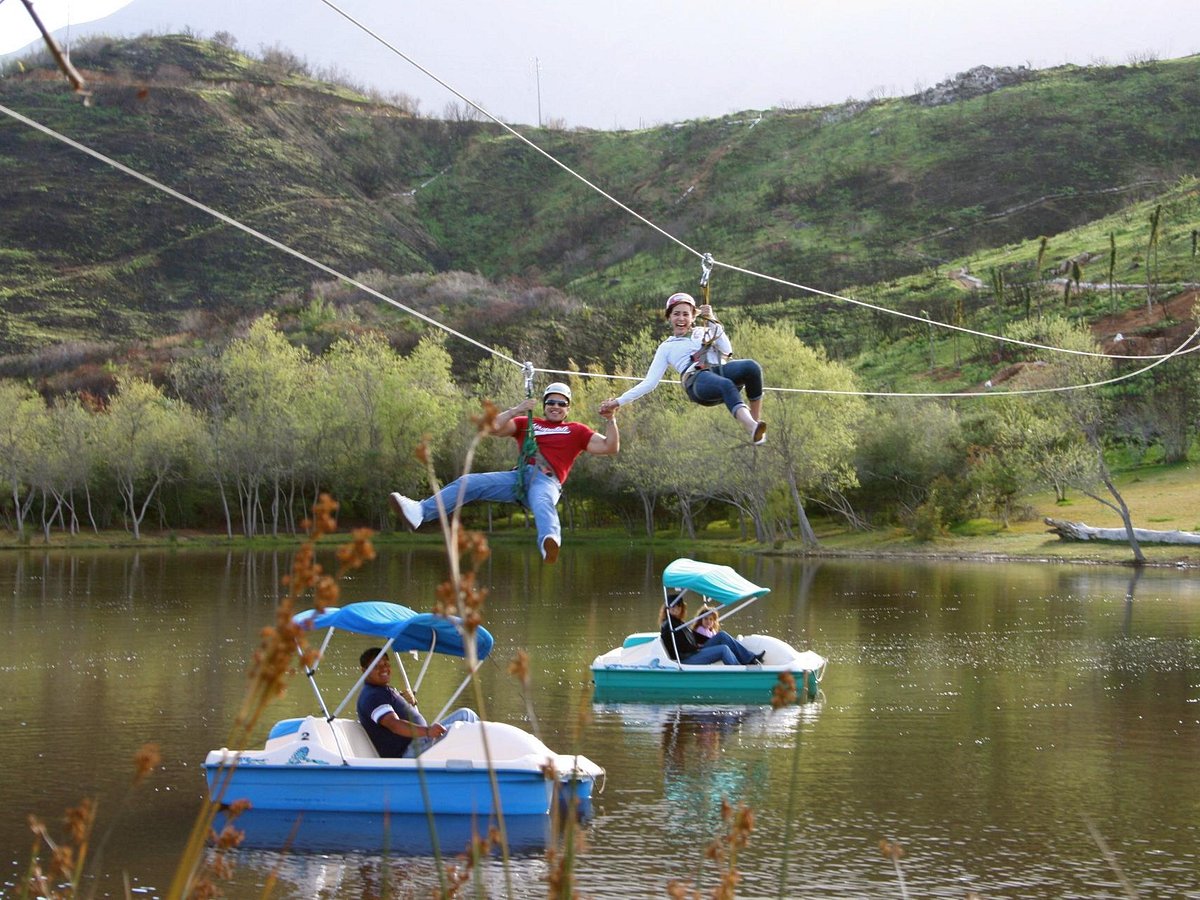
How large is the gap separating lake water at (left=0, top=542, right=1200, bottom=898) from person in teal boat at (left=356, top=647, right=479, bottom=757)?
5.46ft

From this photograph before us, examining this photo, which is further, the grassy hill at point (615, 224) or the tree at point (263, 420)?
the grassy hill at point (615, 224)

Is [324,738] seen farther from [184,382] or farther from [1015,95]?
[1015,95]

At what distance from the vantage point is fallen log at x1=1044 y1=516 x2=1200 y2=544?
60.8 metres

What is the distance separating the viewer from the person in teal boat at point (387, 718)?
18.7 meters

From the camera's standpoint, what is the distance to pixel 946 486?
2783 inches

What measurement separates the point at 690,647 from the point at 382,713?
11920mm

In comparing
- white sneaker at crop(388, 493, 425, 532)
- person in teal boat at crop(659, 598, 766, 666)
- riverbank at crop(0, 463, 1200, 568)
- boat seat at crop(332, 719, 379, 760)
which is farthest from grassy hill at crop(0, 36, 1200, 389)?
white sneaker at crop(388, 493, 425, 532)

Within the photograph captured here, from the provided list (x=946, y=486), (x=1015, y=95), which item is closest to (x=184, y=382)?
(x=946, y=486)

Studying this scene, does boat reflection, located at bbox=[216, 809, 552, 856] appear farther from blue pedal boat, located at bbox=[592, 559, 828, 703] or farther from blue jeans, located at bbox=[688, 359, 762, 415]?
blue pedal boat, located at bbox=[592, 559, 828, 703]

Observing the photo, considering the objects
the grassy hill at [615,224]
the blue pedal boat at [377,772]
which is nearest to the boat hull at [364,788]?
the blue pedal boat at [377,772]

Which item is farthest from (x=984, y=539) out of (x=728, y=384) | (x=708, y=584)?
(x=728, y=384)

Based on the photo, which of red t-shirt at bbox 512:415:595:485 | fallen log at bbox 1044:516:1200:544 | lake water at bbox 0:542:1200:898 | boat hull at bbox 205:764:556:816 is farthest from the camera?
fallen log at bbox 1044:516:1200:544

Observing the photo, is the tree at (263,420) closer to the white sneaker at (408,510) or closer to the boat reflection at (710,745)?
the boat reflection at (710,745)

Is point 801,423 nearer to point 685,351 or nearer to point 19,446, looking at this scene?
point 19,446
